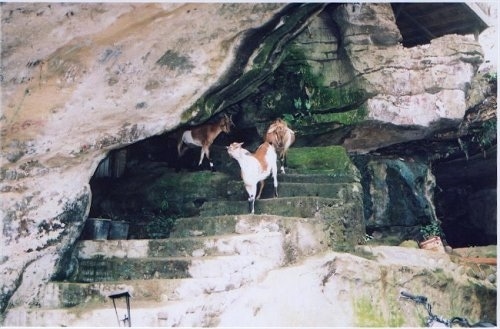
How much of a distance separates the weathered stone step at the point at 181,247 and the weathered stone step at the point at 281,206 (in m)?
0.86

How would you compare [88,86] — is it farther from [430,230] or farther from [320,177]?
[430,230]

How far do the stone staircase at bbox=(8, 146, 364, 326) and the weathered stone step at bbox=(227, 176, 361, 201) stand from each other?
0.31 ft

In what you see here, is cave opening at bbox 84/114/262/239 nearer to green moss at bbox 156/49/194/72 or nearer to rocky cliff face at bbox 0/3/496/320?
rocky cliff face at bbox 0/3/496/320

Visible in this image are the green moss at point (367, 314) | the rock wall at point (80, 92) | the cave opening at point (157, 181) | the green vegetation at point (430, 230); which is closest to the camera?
the rock wall at point (80, 92)

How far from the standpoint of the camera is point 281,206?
782cm

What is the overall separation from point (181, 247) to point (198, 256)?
0.93ft

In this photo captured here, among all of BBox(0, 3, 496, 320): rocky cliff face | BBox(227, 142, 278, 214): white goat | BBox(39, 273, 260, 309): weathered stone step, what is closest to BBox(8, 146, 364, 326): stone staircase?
BBox(39, 273, 260, 309): weathered stone step

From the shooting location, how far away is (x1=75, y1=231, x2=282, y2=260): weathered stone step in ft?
22.1

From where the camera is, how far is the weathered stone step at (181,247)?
675 centimetres

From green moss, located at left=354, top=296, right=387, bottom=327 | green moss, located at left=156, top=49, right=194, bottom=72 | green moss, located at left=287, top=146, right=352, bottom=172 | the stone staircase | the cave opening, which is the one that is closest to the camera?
the stone staircase

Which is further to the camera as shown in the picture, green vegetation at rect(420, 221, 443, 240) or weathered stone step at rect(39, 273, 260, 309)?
green vegetation at rect(420, 221, 443, 240)

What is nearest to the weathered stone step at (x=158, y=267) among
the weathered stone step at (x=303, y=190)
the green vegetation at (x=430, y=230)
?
the weathered stone step at (x=303, y=190)

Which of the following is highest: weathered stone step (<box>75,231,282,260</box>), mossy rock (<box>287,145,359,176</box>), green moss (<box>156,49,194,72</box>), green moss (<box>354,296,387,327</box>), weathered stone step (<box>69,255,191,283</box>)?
green moss (<box>156,49,194,72</box>)

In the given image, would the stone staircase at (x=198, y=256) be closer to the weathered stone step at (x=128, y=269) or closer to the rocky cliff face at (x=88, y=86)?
the weathered stone step at (x=128, y=269)
